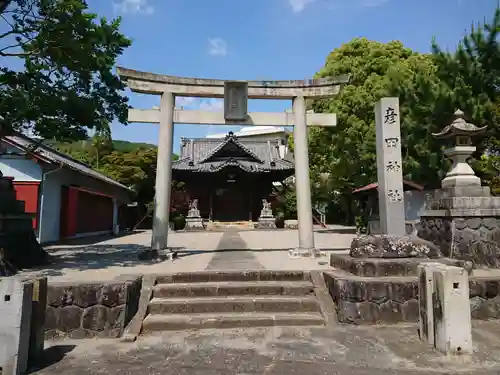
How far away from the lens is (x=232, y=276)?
591 cm

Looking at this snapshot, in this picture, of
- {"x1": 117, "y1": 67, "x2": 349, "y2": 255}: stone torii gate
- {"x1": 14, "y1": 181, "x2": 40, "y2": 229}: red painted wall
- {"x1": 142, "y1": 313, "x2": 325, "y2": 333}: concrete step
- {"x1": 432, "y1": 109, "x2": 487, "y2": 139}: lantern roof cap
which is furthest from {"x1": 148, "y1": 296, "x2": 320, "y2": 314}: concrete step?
{"x1": 14, "y1": 181, "x2": 40, "y2": 229}: red painted wall

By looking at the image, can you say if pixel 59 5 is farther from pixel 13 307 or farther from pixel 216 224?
pixel 216 224

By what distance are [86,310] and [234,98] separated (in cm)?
660

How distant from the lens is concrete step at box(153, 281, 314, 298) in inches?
215

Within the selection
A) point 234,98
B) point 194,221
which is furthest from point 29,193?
point 194,221

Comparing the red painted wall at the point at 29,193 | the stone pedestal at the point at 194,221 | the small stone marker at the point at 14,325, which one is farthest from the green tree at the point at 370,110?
the red painted wall at the point at 29,193

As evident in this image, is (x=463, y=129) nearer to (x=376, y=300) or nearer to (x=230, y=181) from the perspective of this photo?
(x=376, y=300)

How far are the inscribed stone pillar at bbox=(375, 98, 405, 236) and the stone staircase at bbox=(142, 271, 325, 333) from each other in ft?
8.24

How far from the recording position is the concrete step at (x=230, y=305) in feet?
16.8

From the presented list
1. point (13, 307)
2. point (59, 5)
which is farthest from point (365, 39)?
point (13, 307)

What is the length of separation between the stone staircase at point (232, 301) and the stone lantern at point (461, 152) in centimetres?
484

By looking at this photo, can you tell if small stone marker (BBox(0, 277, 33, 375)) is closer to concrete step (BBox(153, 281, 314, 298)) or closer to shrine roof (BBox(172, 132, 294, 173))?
concrete step (BBox(153, 281, 314, 298))

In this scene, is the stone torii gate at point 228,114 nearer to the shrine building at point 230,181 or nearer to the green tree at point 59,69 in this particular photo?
the green tree at point 59,69

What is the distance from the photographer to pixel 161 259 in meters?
8.41
